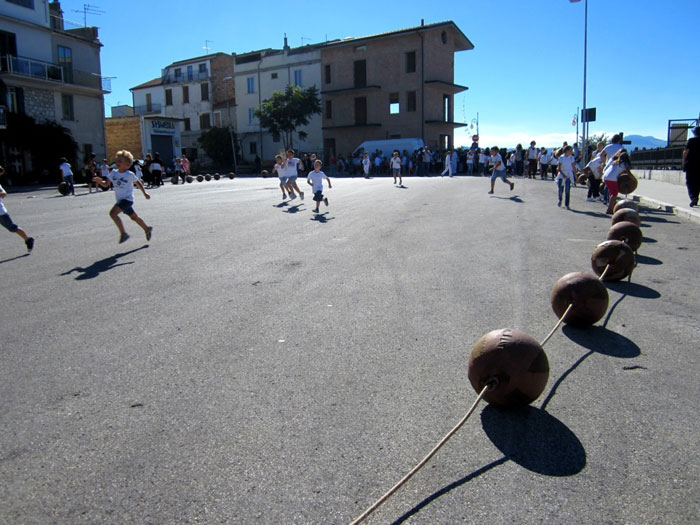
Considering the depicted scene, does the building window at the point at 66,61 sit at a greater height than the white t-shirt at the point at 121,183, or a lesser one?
greater

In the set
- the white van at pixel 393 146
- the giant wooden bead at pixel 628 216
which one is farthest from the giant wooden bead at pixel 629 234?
the white van at pixel 393 146

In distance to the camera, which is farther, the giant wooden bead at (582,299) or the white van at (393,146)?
the white van at (393,146)

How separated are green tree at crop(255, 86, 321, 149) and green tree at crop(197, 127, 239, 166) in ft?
19.5

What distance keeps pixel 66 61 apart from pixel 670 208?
39.6 m

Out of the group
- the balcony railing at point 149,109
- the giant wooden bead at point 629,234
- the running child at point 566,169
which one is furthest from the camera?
the balcony railing at point 149,109

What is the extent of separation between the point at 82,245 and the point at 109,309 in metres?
4.76

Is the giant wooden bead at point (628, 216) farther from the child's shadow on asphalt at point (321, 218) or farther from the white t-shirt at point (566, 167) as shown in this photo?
the child's shadow on asphalt at point (321, 218)

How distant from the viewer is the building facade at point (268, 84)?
185ft

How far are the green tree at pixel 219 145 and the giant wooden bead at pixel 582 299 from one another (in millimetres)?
56237

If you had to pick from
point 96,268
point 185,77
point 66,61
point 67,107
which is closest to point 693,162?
point 96,268

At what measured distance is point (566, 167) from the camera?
559 inches

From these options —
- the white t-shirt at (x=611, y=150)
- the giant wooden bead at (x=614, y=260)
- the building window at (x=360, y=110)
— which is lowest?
the giant wooden bead at (x=614, y=260)

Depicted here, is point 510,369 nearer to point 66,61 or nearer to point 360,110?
point 66,61

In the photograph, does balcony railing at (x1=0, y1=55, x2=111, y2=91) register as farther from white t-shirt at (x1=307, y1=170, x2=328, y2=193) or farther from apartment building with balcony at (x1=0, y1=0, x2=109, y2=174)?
white t-shirt at (x1=307, y1=170, x2=328, y2=193)
